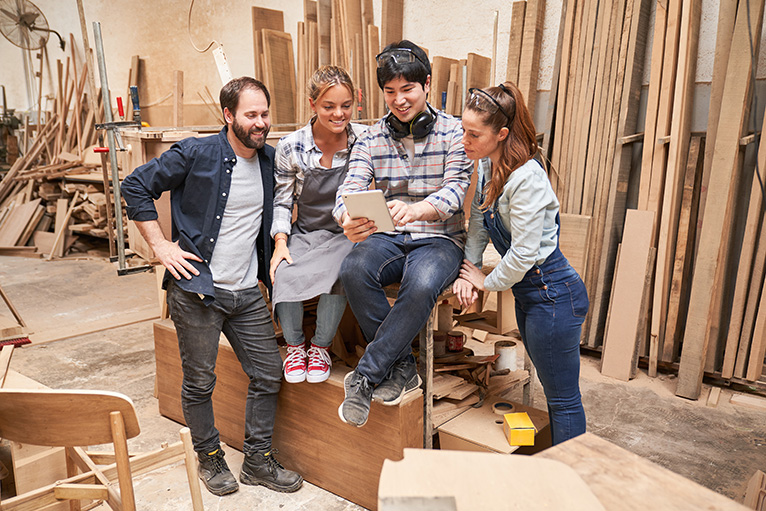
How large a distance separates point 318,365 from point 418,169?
97 cm

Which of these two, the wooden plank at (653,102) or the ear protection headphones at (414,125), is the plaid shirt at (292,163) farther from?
the wooden plank at (653,102)

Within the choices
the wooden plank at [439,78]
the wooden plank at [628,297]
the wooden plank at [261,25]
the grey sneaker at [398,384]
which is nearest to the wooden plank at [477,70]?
the wooden plank at [439,78]

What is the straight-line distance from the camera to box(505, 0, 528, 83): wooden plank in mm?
4469

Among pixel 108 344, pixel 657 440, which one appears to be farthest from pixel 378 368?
pixel 108 344

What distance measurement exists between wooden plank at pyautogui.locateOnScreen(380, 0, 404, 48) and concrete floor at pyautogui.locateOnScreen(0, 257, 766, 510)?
3151 millimetres

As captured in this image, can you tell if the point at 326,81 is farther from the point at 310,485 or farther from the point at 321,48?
the point at 321,48

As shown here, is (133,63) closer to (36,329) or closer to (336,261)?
(36,329)

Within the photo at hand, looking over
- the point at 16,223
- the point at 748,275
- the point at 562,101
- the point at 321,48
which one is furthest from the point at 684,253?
the point at 16,223

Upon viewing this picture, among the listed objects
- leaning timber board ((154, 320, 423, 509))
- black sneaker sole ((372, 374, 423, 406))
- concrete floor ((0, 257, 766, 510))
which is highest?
black sneaker sole ((372, 374, 423, 406))

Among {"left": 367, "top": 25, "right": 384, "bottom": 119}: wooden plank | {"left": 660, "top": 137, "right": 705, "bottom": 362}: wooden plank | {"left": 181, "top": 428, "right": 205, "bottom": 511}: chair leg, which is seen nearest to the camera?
{"left": 181, "top": 428, "right": 205, "bottom": 511}: chair leg

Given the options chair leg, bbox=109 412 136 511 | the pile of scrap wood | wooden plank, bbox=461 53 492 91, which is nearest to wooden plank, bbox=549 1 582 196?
wooden plank, bbox=461 53 492 91

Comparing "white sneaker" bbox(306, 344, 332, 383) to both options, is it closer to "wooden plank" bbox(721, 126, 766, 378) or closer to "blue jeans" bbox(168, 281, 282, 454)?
"blue jeans" bbox(168, 281, 282, 454)

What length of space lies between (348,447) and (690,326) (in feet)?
8.02

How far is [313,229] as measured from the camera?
2863 mm
